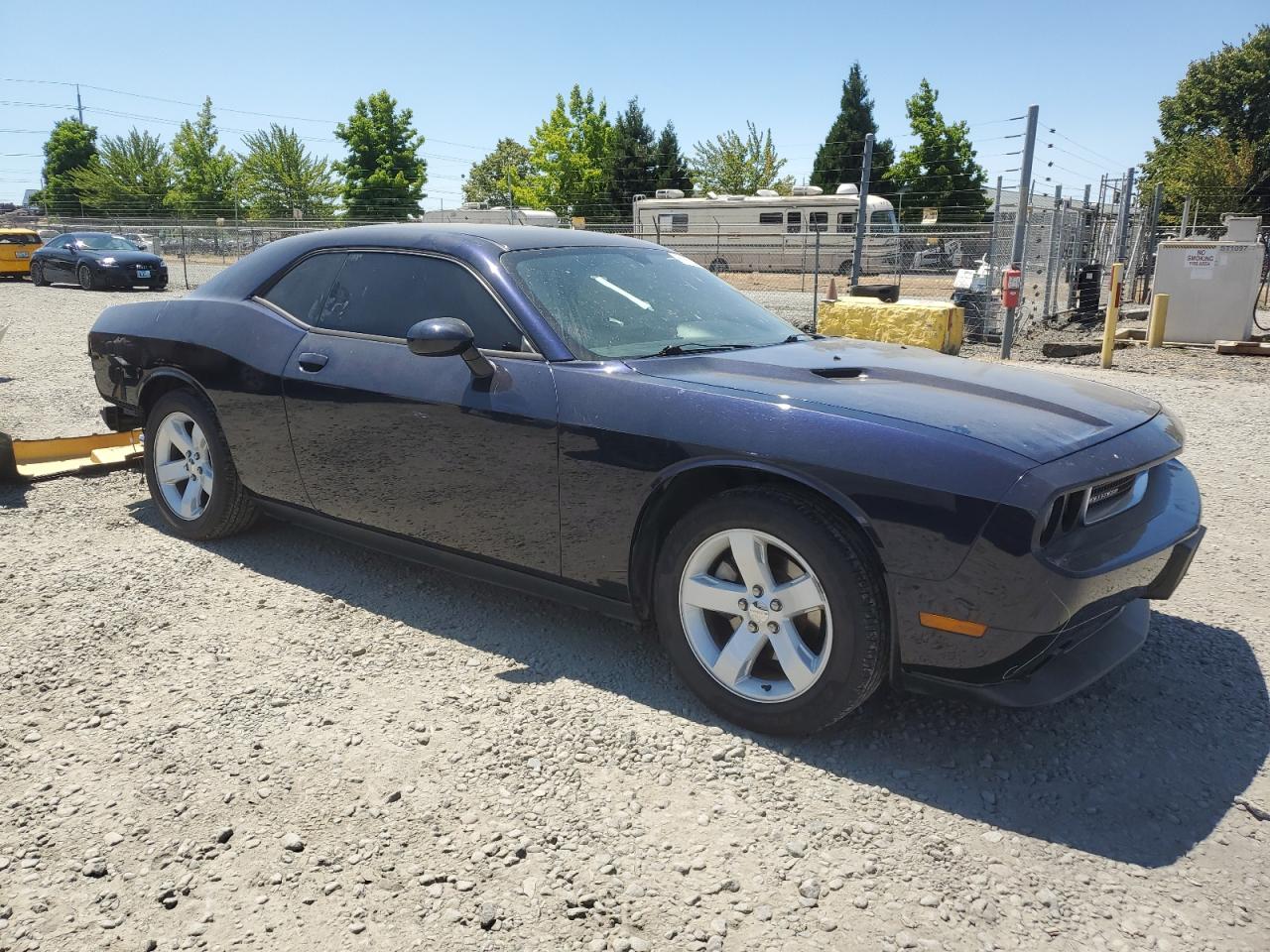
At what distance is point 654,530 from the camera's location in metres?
3.05

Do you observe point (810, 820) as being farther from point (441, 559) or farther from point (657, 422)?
point (441, 559)

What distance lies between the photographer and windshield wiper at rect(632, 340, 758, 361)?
3403 millimetres

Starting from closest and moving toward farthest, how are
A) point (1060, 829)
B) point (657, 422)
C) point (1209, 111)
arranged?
point (1060, 829)
point (657, 422)
point (1209, 111)

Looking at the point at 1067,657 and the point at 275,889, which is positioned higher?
the point at 1067,657

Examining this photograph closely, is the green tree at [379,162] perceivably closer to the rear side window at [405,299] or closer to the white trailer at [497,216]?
the white trailer at [497,216]

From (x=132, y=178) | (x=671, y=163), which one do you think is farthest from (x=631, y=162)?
(x=132, y=178)

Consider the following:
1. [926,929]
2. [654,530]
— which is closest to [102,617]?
[654,530]

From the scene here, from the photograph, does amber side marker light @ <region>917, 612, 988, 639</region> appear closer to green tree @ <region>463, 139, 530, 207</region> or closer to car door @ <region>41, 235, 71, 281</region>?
car door @ <region>41, 235, 71, 281</region>

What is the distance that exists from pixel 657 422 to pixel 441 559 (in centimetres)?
116

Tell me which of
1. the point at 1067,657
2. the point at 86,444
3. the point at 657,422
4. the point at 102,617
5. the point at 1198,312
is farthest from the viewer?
the point at 1198,312

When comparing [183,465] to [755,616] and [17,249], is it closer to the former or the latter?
[755,616]

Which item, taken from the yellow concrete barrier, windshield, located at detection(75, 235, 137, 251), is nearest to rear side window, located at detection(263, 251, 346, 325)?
the yellow concrete barrier

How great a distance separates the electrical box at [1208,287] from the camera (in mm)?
13438

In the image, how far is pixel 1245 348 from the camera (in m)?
12.6
